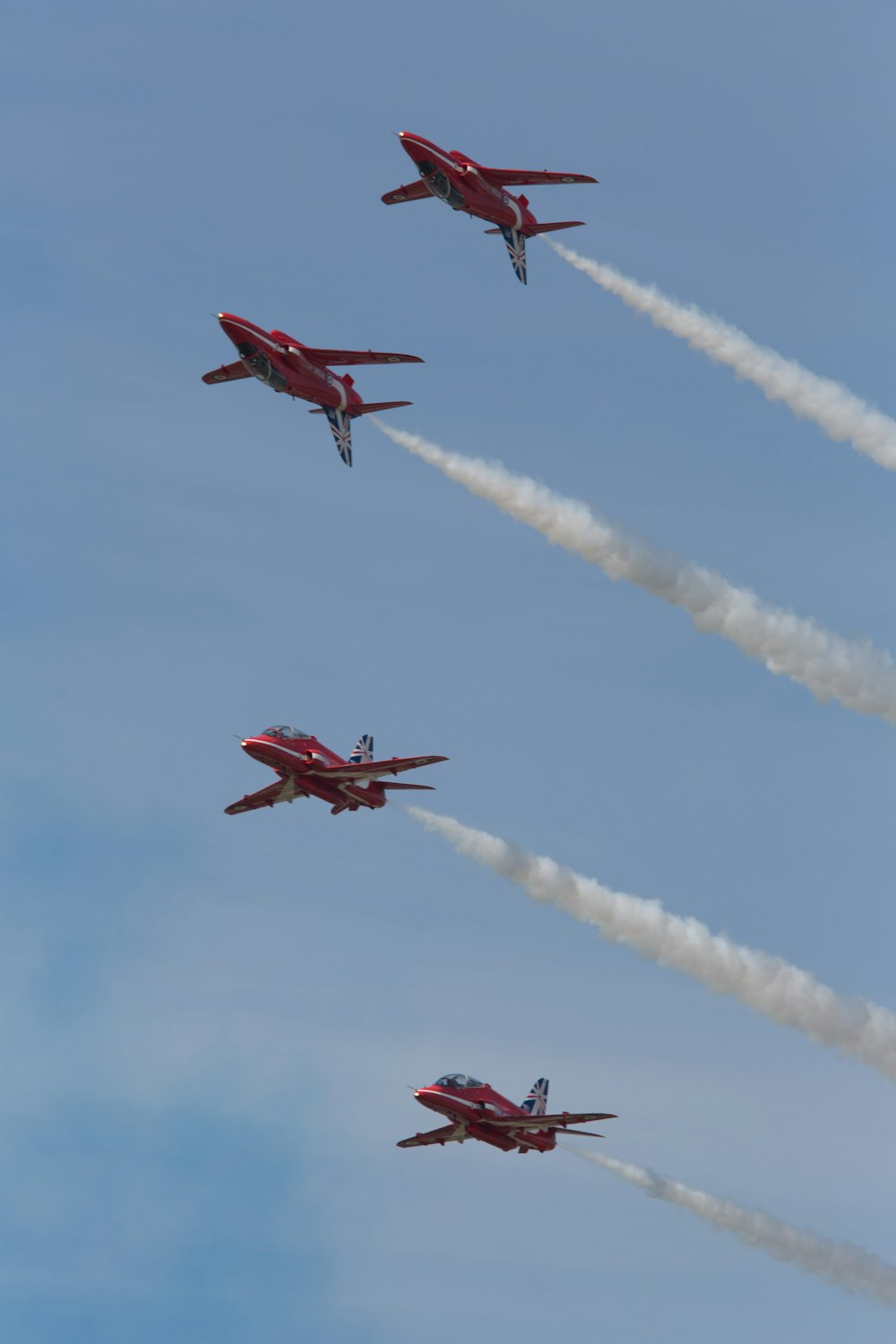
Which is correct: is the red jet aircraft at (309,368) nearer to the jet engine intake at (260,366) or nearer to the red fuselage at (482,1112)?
the jet engine intake at (260,366)

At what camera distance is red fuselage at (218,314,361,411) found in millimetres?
117438

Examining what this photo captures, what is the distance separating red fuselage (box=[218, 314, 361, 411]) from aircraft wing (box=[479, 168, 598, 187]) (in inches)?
720

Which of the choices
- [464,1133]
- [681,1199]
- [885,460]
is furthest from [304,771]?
[885,460]

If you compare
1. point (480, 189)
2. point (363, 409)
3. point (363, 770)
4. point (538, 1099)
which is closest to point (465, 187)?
point (480, 189)

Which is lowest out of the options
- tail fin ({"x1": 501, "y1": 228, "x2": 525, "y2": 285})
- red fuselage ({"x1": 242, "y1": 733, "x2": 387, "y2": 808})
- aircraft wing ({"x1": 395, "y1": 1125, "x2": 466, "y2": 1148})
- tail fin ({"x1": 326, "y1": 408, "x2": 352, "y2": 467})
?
aircraft wing ({"x1": 395, "y1": 1125, "x2": 466, "y2": 1148})

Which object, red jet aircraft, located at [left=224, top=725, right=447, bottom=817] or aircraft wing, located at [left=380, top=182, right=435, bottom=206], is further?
aircraft wing, located at [left=380, top=182, right=435, bottom=206]

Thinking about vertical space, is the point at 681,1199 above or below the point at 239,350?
below

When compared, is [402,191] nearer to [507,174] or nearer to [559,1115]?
[507,174]

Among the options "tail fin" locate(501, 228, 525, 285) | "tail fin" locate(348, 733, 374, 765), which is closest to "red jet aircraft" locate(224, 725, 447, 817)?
"tail fin" locate(348, 733, 374, 765)

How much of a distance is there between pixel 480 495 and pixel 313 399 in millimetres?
12085

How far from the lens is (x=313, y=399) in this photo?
12188cm

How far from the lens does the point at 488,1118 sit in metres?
108

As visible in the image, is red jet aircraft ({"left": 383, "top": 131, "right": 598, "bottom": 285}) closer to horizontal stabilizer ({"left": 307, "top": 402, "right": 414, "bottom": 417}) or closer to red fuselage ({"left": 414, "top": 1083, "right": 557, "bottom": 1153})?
horizontal stabilizer ({"left": 307, "top": 402, "right": 414, "bottom": 417})

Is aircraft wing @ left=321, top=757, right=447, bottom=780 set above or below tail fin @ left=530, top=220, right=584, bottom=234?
below
